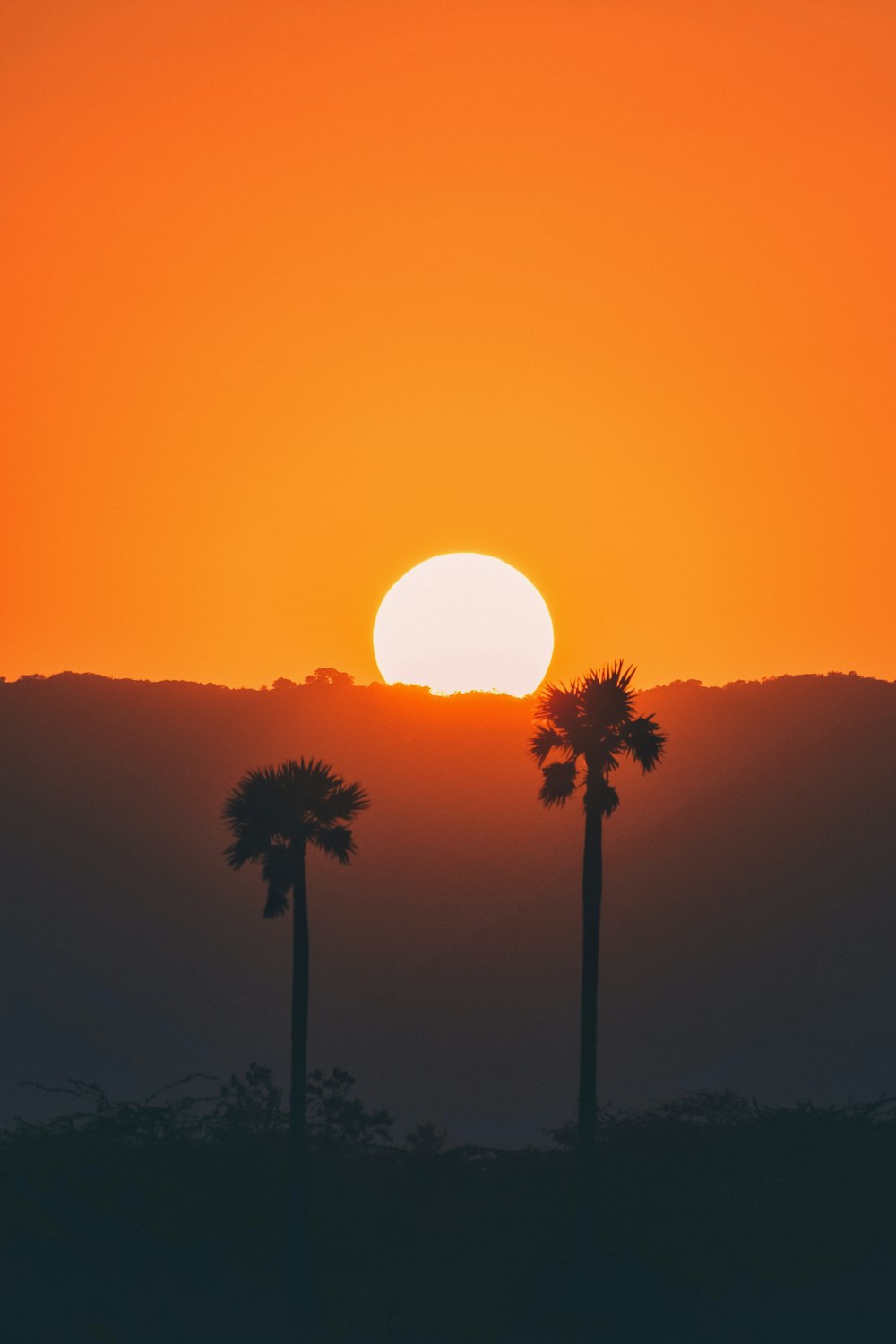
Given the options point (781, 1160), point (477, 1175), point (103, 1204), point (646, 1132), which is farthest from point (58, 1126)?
point (781, 1160)

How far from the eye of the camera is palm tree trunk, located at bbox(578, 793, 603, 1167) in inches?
1767

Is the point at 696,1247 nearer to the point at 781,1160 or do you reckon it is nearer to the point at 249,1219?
the point at 781,1160

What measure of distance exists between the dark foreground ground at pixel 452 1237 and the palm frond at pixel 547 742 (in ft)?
39.2

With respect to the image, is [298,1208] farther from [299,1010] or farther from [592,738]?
[592,738]

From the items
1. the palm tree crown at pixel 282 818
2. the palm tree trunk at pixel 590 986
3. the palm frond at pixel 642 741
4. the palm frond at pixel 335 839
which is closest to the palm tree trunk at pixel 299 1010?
the palm tree crown at pixel 282 818

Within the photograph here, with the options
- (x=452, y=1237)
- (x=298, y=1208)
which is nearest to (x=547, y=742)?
(x=298, y=1208)

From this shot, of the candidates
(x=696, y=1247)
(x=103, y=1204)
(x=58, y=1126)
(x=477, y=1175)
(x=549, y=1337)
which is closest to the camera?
(x=549, y=1337)

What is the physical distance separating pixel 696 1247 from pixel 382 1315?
8.32 m

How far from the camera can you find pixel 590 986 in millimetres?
45438

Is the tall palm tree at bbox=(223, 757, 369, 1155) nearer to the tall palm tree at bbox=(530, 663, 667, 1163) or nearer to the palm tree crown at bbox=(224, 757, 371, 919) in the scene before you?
the palm tree crown at bbox=(224, 757, 371, 919)

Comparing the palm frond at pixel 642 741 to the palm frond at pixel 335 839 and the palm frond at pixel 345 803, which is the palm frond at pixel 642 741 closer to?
the palm frond at pixel 345 803

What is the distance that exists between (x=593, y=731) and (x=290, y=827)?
8.51 metres

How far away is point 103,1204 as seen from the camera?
50.2m

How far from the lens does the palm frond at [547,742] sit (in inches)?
1918
